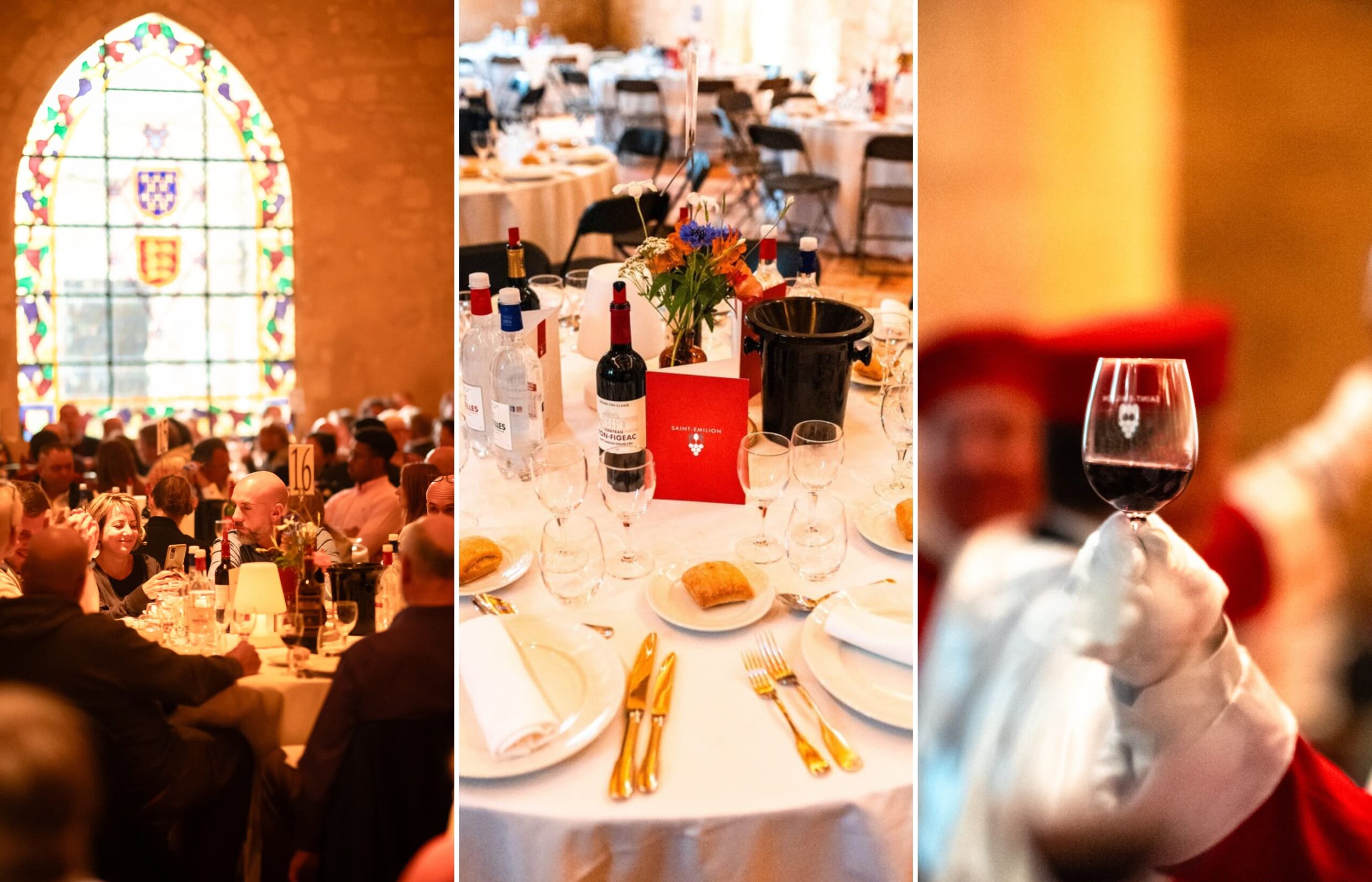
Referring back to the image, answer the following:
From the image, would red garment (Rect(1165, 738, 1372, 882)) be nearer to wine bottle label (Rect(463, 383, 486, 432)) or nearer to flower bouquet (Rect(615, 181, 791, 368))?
flower bouquet (Rect(615, 181, 791, 368))

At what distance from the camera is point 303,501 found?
1.24m

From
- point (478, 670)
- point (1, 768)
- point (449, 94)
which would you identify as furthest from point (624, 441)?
point (1, 768)

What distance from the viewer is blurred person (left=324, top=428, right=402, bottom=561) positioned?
4.08 feet

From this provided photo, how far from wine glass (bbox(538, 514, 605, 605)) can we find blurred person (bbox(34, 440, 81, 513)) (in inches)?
21.3

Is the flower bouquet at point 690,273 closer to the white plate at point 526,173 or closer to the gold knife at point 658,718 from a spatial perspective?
the gold knife at point 658,718

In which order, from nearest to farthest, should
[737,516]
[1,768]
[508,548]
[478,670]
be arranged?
[1,768]
[478,670]
[508,548]
[737,516]

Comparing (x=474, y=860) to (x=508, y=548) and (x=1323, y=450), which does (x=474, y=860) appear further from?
(x=1323, y=450)

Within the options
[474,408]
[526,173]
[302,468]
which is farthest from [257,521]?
[526,173]

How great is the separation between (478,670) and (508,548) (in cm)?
21

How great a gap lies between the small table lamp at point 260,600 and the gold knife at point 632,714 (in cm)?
43

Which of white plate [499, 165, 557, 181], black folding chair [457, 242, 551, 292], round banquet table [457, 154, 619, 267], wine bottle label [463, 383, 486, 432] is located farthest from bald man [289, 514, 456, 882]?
white plate [499, 165, 557, 181]

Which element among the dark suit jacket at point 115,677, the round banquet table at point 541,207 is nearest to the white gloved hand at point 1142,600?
the dark suit jacket at point 115,677

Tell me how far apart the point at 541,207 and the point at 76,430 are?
312 cm

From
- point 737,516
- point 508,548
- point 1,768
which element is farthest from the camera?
point 737,516
